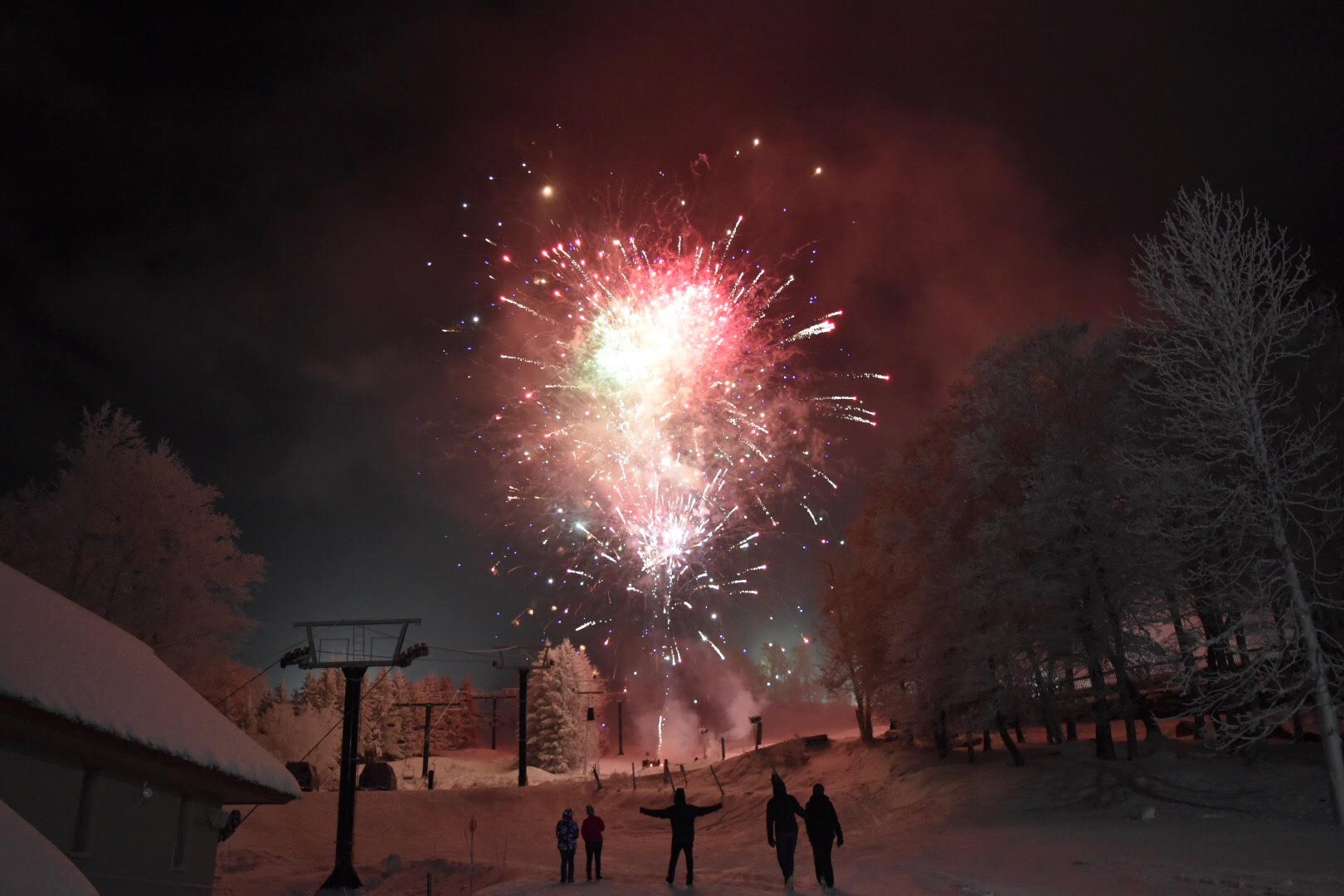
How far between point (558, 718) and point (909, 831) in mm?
54228

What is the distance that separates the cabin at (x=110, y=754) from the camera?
8.58m

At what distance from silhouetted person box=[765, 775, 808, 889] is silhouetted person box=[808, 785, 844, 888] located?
20 cm

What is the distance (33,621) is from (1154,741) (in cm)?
2691

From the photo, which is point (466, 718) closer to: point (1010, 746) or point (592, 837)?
point (1010, 746)

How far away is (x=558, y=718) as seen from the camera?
233 ft

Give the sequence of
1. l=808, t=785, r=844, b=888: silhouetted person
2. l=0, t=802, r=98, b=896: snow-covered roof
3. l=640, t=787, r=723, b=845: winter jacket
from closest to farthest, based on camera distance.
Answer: l=0, t=802, r=98, b=896: snow-covered roof → l=808, t=785, r=844, b=888: silhouetted person → l=640, t=787, r=723, b=845: winter jacket

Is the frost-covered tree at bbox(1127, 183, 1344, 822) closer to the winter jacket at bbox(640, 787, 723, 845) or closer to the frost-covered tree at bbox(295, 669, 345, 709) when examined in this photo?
the winter jacket at bbox(640, 787, 723, 845)

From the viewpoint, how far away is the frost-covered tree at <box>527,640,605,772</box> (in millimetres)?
69812

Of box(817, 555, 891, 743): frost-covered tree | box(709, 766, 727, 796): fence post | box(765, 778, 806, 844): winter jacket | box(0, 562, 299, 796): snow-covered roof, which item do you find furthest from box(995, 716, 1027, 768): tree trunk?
box(0, 562, 299, 796): snow-covered roof

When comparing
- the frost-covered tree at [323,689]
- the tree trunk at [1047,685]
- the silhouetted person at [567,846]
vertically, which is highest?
the frost-covered tree at [323,689]

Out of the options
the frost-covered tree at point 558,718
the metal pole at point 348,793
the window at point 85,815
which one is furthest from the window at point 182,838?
the frost-covered tree at point 558,718

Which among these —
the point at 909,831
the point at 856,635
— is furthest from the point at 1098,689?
the point at 856,635

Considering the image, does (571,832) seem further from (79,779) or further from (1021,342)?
(1021,342)

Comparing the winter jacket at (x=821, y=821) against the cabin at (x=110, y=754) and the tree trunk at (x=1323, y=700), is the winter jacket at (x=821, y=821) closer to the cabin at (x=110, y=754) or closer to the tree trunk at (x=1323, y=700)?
the cabin at (x=110, y=754)
